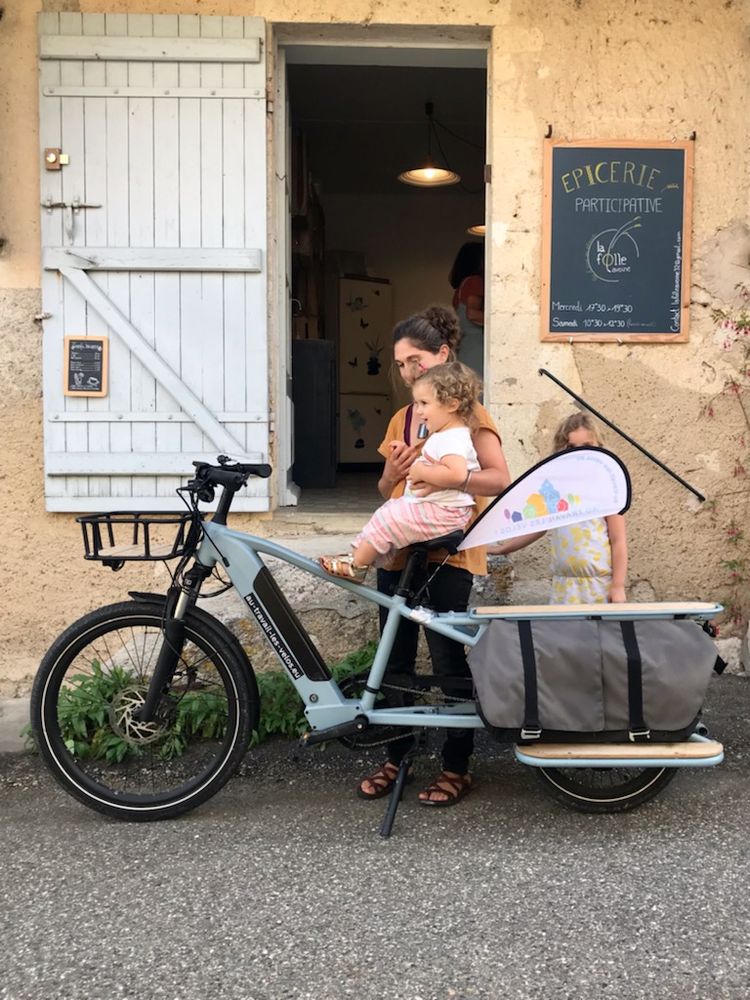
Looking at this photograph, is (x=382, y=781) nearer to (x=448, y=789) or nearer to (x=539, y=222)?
(x=448, y=789)

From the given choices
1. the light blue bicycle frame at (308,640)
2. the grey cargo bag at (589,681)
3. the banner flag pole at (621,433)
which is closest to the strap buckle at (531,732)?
the grey cargo bag at (589,681)

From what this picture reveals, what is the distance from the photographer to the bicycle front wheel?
3113mm

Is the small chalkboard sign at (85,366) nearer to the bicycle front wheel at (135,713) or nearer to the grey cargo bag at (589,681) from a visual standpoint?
the bicycle front wheel at (135,713)

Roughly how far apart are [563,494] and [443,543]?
42 cm

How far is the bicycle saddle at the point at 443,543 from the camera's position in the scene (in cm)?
305

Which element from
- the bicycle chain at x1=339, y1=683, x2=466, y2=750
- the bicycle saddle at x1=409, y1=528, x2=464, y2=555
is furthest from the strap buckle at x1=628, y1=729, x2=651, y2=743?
the bicycle saddle at x1=409, y1=528, x2=464, y2=555

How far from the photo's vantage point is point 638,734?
2.95 meters

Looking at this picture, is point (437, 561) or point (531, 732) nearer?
point (531, 732)

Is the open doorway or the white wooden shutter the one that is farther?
the open doorway

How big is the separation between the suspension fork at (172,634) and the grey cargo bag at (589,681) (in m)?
0.98

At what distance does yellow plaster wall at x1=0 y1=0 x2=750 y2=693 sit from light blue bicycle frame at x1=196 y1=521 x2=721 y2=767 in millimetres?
1299

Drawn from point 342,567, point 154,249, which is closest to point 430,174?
point 154,249

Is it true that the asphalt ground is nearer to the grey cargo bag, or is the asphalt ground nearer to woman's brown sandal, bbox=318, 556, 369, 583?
the grey cargo bag

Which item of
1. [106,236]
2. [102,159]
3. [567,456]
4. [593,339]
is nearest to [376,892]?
[567,456]
